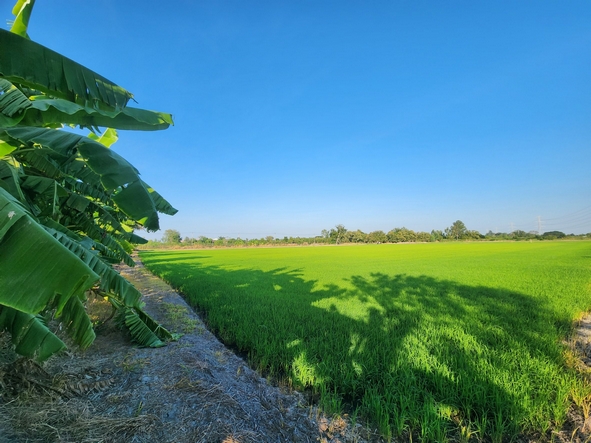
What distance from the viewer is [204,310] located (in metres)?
8.20

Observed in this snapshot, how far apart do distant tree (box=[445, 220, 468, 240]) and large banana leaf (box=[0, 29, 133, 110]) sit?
413 ft

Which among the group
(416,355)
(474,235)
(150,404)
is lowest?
(416,355)

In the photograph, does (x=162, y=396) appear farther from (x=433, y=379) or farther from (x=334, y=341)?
(x=433, y=379)

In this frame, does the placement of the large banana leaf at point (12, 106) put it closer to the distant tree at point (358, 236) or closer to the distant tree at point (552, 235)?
the distant tree at point (358, 236)

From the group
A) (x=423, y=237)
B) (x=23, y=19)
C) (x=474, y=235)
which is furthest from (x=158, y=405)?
(x=474, y=235)

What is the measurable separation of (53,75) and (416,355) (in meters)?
5.57

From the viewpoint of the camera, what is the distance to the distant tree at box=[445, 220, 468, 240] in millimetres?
109537

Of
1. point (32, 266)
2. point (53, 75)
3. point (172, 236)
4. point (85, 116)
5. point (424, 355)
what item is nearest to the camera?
point (32, 266)

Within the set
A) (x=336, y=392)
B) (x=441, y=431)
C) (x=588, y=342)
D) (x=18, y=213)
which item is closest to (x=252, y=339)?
(x=336, y=392)

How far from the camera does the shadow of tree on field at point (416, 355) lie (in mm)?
2961

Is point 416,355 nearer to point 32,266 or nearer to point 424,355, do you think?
point 424,355

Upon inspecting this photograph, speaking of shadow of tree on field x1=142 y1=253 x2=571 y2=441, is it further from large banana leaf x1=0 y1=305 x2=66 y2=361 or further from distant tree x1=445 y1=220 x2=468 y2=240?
distant tree x1=445 y1=220 x2=468 y2=240

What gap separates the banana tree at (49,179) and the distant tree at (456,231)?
125565 millimetres

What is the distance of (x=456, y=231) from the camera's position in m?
112
